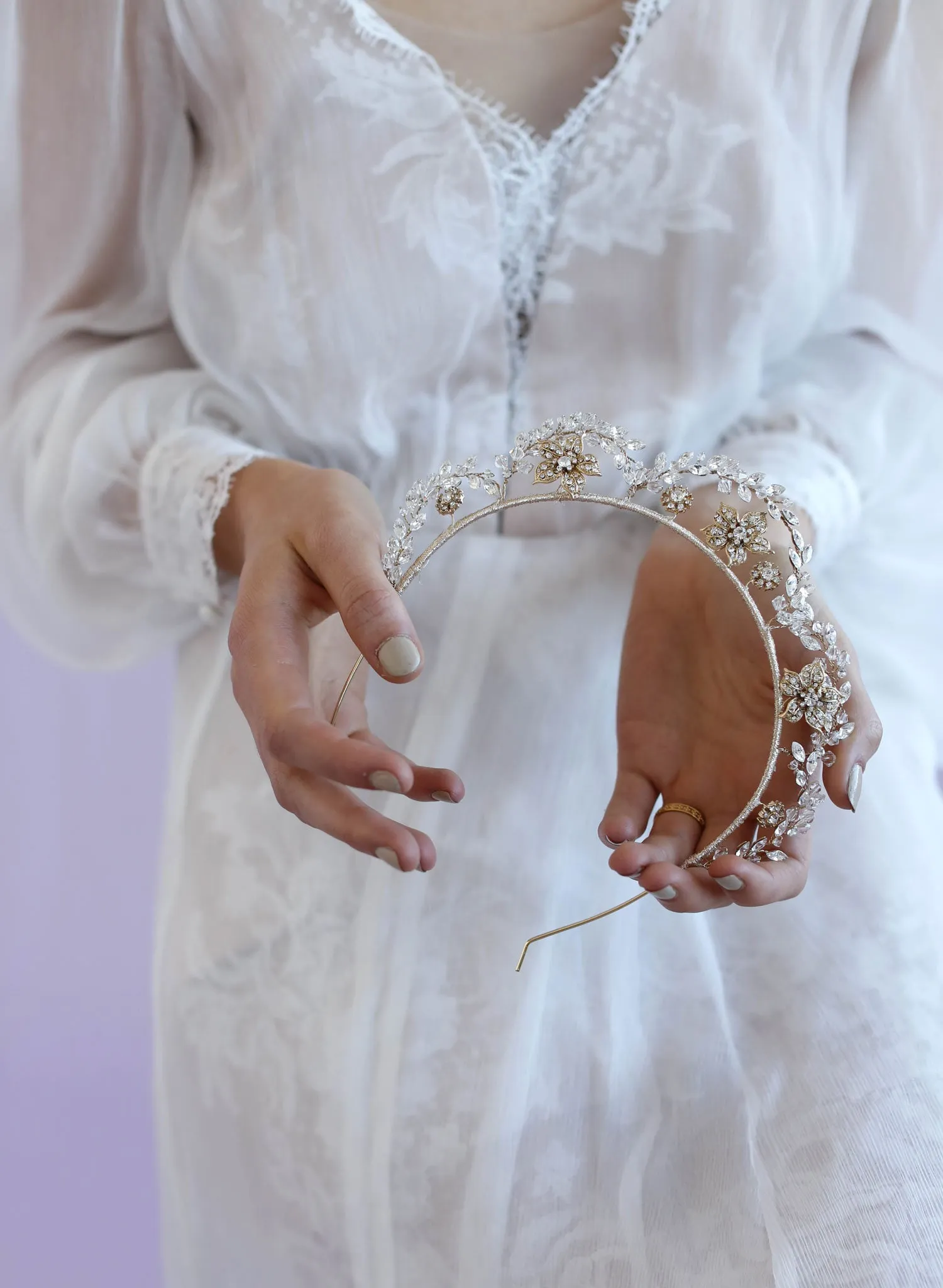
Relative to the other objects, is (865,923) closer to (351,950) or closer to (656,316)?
(351,950)

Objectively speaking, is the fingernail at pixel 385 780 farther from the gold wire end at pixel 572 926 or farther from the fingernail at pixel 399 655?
the gold wire end at pixel 572 926

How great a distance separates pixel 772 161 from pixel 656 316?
0.12m

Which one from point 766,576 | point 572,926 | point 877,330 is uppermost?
point 877,330

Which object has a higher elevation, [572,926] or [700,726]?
[700,726]

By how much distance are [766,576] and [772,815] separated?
0.43 ft

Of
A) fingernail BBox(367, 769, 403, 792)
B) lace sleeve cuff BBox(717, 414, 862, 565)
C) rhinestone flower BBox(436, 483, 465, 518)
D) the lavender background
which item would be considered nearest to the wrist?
rhinestone flower BBox(436, 483, 465, 518)

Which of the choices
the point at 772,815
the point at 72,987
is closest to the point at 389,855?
the point at 772,815

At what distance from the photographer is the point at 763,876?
55cm

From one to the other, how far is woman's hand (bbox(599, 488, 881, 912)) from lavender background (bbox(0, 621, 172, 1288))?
2.53ft

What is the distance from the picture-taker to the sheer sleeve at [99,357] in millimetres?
733

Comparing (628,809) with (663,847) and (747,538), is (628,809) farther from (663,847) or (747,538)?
(747,538)

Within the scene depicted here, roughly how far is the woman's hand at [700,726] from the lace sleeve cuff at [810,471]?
6cm

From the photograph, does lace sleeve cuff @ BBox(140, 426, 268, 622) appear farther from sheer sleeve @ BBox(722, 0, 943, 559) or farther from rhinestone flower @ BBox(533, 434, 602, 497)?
sheer sleeve @ BBox(722, 0, 943, 559)

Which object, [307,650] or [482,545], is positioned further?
[482,545]
